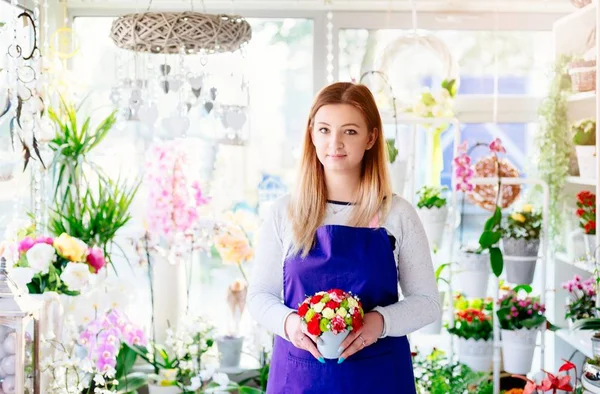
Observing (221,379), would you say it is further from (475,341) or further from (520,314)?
(520,314)

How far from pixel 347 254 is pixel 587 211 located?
1.68 meters

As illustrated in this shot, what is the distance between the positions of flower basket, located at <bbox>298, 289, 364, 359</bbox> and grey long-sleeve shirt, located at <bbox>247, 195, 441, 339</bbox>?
0.33 feet

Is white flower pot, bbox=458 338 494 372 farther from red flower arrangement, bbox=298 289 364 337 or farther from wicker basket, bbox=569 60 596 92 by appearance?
red flower arrangement, bbox=298 289 364 337

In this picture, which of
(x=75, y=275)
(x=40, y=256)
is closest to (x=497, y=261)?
(x=75, y=275)

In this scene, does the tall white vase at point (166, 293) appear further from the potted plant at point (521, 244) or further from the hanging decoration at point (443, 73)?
the potted plant at point (521, 244)

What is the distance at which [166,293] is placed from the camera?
13.0 feet

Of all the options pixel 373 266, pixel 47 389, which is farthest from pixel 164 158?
pixel 373 266

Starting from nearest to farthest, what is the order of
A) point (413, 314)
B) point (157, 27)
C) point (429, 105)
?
1. point (413, 314)
2. point (157, 27)
3. point (429, 105)

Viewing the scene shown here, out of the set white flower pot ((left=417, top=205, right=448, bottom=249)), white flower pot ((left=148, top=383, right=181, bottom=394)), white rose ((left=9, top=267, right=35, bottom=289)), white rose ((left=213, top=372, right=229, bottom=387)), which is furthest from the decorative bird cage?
white flower pot ((left=417, top=205, right=448, bottom=249))

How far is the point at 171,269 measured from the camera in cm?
396

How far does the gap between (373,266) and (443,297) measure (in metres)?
1.69

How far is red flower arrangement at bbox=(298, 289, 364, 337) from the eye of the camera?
196 centimetres

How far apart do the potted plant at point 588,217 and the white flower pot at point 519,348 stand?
442 millimetres

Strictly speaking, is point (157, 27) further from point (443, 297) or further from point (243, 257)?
point (443, 297)
